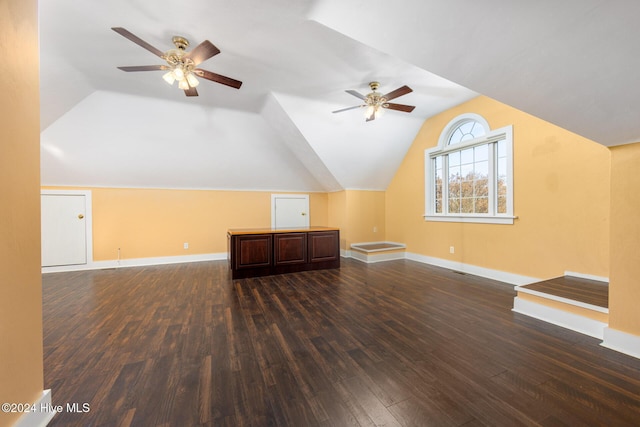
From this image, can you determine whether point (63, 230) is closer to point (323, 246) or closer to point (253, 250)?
point (253, 250)

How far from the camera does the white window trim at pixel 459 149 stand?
348 cm

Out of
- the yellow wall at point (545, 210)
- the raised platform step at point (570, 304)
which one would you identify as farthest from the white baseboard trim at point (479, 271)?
the raised platform step at point (570, 304)

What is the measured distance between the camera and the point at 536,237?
10.6 feet

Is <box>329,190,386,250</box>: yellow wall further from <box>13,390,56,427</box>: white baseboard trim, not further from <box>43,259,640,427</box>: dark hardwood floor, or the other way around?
<box>13,390,56,427</box>: white baseboard trim

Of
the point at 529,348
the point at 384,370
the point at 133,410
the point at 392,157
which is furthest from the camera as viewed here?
the point at 392,157

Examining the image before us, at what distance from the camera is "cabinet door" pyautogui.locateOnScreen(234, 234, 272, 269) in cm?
393

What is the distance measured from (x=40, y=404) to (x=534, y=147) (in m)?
5.21

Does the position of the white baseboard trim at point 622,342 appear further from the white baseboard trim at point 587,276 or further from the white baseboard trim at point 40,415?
the white baseboard trim at point 40,415

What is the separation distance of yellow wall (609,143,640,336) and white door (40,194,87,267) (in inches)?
290

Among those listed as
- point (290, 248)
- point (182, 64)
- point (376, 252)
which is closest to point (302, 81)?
point (182, 64)

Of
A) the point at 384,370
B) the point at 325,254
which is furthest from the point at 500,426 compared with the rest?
the point at 325,254

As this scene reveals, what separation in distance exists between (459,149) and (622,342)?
11.0ft

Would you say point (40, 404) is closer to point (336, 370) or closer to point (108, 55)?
point (336, 370)

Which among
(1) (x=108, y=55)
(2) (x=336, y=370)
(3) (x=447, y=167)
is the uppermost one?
(1) (x=108, y=55)
